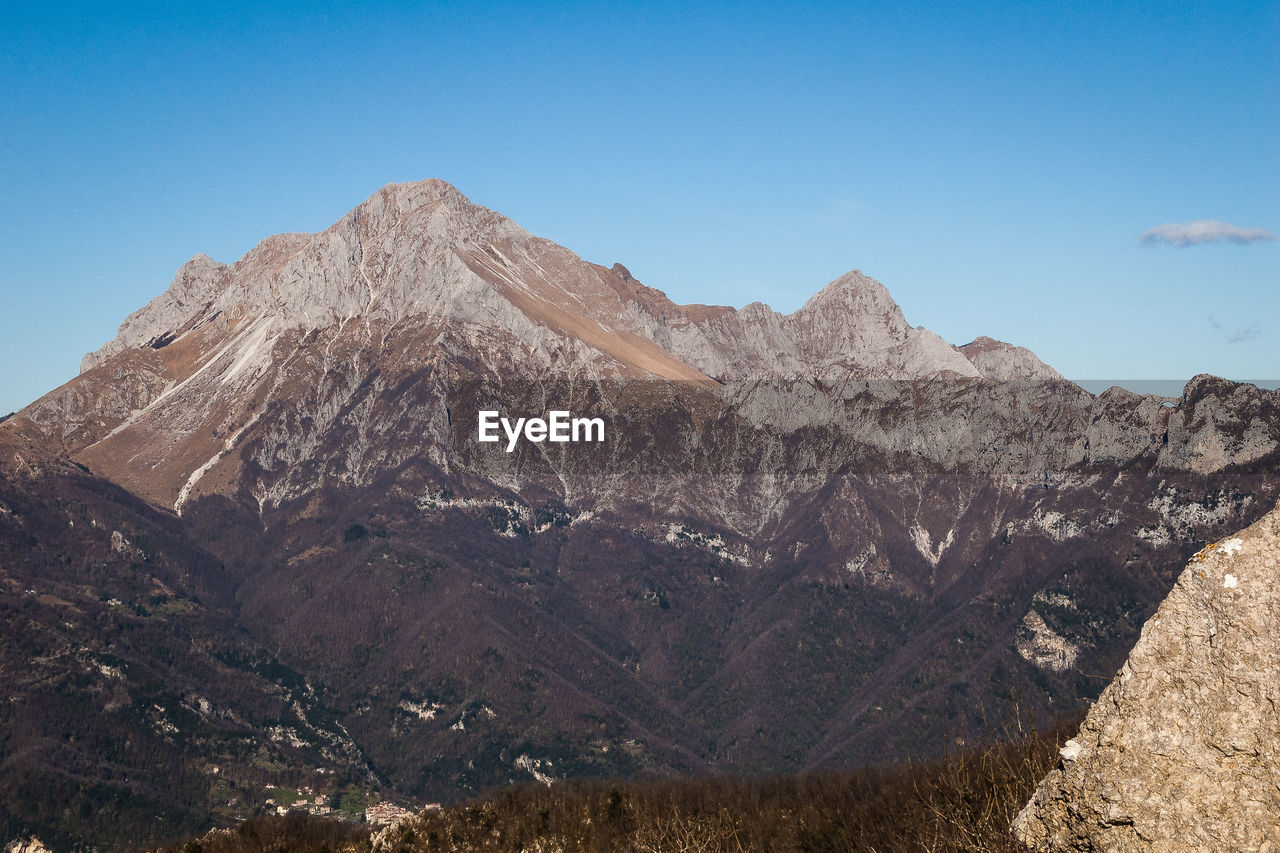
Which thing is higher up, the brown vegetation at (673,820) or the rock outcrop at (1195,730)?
the rock outcrop at (1195,730)

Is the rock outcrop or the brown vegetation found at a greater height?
the rock outcrop

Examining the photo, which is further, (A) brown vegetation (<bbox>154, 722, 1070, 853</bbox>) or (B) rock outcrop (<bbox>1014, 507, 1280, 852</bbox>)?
(A) brown vegetation (<bbox>154, 722, 1070, 853</bbox>)

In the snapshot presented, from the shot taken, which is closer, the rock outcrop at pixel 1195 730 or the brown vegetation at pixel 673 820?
the rock outcrop at pixel 1195 730

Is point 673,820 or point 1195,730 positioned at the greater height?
point 1195,730

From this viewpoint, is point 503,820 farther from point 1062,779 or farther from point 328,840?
point 1062,779

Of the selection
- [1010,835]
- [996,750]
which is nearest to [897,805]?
[996,750]

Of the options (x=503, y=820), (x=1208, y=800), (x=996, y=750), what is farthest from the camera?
(x=503, y=820)

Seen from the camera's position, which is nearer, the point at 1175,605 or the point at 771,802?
the point at 1175,605

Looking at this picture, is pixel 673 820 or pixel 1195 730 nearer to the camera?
pixel 1195 730
